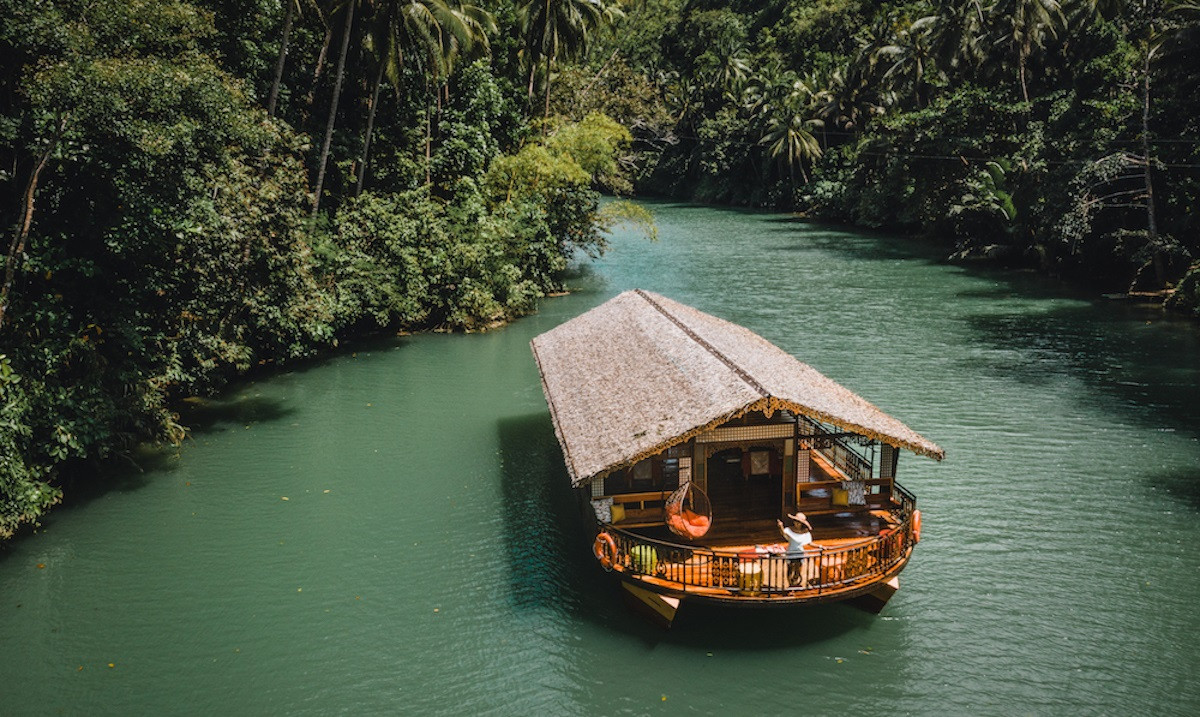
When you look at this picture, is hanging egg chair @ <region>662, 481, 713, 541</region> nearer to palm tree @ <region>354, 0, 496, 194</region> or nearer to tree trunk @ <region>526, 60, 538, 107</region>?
palm tree @ <region>354, 0, 496, 194</region>

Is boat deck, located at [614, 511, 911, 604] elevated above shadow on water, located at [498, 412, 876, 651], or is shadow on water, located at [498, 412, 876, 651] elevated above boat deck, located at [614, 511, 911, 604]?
boat deck, located at [614, 511, 911, 604]

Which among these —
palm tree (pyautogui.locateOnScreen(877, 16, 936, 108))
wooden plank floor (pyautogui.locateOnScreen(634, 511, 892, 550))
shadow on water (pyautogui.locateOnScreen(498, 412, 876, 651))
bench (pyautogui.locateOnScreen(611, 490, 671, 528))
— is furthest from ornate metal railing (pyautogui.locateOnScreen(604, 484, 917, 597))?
palm tree (pyautogui.locateOnScreen(877, 16, 936, 108))

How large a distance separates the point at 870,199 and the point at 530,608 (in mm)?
53319

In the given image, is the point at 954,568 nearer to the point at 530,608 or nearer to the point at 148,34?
the point at 530,608

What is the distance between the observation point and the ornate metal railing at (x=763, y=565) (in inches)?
513

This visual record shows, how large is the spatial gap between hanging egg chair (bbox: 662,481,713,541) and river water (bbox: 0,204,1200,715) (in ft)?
4.44

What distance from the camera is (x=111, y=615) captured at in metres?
14.7

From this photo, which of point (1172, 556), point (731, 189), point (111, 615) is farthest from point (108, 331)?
point (731, 189)

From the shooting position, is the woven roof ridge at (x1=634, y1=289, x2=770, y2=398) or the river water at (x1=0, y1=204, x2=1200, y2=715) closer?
the river water at (x1=0, y1=204, x2=1200, y2=715)

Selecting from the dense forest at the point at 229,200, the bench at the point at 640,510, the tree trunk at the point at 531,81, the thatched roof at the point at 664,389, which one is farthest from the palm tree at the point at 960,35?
the bench at the point at 640,510

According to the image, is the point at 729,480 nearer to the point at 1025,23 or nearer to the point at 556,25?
the point at 556,25

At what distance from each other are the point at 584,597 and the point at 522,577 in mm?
1311

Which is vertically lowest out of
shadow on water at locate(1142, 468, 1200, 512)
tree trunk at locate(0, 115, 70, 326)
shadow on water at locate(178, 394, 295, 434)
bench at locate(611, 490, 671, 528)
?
shadow on water at locate(1142, 468, 1200, 512)

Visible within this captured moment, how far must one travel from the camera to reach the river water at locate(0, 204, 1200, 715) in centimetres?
1267
